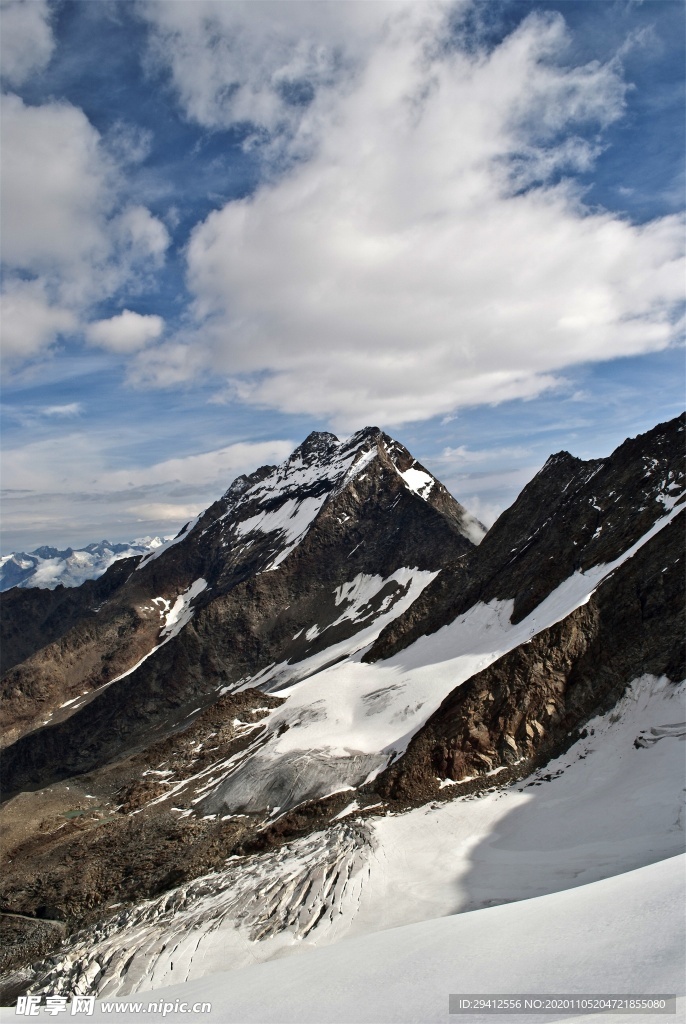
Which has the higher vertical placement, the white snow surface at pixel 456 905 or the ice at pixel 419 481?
the ice at pixel 419 481

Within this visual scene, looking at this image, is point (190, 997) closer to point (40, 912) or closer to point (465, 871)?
point (465, 871)

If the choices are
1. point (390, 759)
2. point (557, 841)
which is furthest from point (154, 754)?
point (557, 841)

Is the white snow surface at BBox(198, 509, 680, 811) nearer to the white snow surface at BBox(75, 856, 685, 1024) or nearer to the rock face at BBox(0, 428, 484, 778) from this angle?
the white snow surface at BBox(75, 856, 685, 1024)

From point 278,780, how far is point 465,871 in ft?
66.6

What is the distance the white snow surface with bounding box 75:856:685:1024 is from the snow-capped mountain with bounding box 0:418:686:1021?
0.14 meters

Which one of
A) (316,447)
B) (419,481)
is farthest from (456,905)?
(316,447)

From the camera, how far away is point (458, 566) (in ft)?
237

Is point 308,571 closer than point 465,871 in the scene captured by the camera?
No

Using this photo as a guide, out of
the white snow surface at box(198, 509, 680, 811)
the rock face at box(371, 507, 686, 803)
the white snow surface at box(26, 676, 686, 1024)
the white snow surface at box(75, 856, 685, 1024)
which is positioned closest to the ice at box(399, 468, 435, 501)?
the white snow surface at box(198, 509, 680, 811)

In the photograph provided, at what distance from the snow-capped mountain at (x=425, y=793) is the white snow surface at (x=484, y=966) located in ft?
0.45

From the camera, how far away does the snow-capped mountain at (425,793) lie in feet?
72.1

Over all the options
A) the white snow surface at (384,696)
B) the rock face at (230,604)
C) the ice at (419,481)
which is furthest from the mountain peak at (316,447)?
the white snow surface at (384,696)

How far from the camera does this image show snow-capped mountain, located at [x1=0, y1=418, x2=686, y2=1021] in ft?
72.1

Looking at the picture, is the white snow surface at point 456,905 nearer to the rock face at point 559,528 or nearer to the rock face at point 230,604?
the rock face at point 559,528
